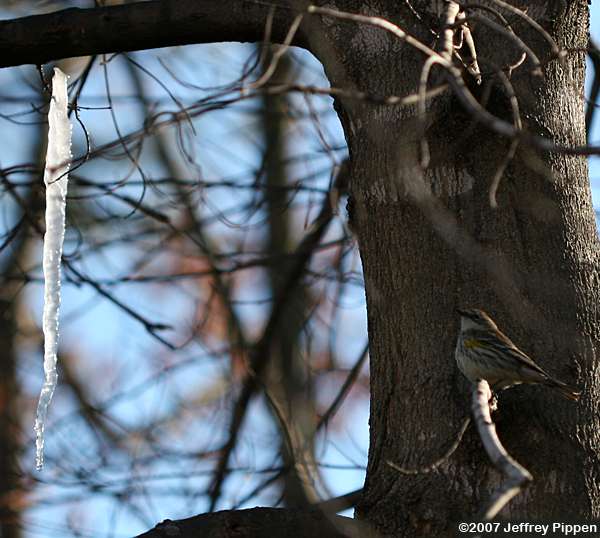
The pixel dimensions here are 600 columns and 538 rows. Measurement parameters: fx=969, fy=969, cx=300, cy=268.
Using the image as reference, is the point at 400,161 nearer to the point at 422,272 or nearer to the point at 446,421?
the point at 422,272

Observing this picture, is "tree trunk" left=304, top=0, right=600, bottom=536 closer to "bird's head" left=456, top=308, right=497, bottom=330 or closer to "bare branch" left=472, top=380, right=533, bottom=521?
"bird's head" left=456, top=308, right=497, bottom=330

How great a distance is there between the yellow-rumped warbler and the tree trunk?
5cm

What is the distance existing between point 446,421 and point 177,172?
576cm

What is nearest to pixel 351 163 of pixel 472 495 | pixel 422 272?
pixel 422 272

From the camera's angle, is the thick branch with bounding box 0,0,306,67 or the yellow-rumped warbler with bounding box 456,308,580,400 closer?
the yellow-rumped warbler with bounding box 456,308,580,400

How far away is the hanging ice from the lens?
14.9ft

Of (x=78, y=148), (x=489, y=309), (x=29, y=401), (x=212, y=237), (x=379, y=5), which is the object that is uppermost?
(x=78, y=148)

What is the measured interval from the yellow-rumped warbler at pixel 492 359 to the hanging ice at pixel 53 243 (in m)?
2.04

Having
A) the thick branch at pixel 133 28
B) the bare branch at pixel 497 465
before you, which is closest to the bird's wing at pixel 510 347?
the bare branch at pixel 497 465

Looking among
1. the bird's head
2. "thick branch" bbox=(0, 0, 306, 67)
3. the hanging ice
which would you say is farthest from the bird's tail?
the hanging ice

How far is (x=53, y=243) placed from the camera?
181 inches

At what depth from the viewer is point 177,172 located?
28.8 feet

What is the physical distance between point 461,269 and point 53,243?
6.69 ft

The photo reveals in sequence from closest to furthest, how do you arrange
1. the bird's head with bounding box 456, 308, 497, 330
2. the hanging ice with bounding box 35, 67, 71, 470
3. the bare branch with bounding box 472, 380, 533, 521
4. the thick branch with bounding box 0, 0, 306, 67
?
1. the bare branch with bounding box 472, 380, 533, 521
2. the bird's head with bounding box 456, 308, 497, 330
3. the thick branch with bounding box 0, 0, 306, 67
4. the hanging ice with bounding box 35, 67, 71, 470
